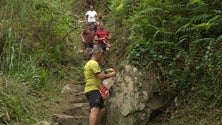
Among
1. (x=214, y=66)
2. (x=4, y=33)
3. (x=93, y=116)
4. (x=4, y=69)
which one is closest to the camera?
(x=214, y=66)

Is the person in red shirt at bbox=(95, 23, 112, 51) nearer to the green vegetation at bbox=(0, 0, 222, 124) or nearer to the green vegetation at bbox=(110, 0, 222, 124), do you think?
the green vegetation at bbox=(0, 0, 222, 124)

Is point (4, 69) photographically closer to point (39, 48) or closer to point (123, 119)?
point (39, 48)

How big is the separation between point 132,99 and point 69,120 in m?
1.56

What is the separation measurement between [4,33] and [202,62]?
5985mm

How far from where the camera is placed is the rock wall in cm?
691

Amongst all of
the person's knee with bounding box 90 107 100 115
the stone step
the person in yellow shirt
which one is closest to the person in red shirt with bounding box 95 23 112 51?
the stone step

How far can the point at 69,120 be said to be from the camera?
7727 millimetres

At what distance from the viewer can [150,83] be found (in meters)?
7.09

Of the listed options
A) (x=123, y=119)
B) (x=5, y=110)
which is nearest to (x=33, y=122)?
(x=5, y=110)

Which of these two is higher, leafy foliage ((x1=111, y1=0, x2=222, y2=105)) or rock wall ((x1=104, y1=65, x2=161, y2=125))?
leafy foliage ((x1=111, y1=0, x2=222, y2=105))

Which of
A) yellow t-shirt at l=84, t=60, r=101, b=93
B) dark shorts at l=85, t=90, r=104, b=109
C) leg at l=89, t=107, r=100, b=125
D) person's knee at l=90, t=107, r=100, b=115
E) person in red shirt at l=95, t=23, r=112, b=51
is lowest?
leg at l=89, t=107, r=100, b=125

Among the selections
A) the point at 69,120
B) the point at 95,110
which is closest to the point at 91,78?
the point at 95,110

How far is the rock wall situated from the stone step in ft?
2.14

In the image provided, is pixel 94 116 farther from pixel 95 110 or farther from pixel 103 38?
pixel 103 38
